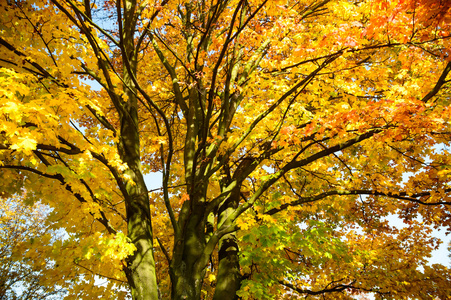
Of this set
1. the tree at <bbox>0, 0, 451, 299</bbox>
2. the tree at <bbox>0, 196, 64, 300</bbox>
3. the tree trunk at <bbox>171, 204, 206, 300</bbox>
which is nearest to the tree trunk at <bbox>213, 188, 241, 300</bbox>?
the tree at <bbox>0, 0, 451, 299</bbox>

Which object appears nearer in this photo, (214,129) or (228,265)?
(228,265)

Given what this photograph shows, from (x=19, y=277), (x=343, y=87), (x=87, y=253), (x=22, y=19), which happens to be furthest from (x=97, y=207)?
(x=19, y=277)

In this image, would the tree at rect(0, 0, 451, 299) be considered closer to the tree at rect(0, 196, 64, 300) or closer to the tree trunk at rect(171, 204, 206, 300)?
the tree trunk at rect(171, 204, 206, 300)

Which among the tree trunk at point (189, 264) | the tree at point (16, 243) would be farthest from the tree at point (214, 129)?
the tree at point (16, 243)

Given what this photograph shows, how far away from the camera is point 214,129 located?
7781 mm

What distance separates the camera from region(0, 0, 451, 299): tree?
12.0 ft

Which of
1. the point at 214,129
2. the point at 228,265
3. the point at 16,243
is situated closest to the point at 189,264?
the point at 228,265

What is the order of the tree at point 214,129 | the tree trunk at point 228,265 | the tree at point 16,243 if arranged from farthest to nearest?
the tree at point 16,243 → the tree trunk at point 228,265 → the tree at point 214,129

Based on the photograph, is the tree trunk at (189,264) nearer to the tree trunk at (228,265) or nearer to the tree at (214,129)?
the tree at (214,129)

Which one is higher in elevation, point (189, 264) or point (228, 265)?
point (228, 265)

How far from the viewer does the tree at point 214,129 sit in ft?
12.0

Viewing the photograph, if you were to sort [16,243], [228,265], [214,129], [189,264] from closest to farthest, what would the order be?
[189,264] → [228,265] → [214,129] → [16,243]

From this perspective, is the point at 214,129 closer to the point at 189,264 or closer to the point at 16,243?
the point at 189,264

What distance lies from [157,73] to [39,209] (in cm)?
1628
